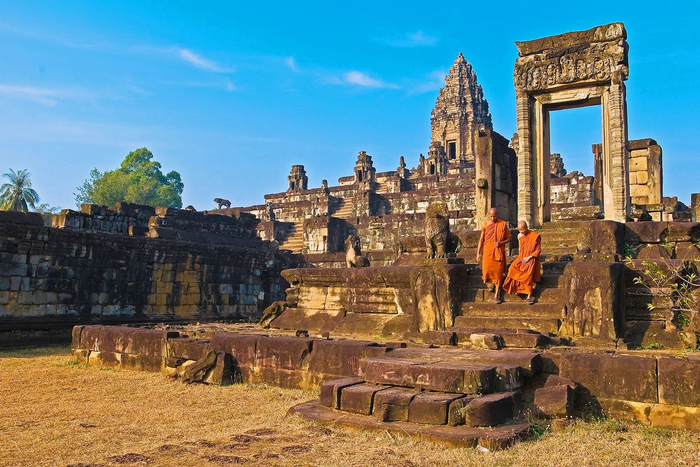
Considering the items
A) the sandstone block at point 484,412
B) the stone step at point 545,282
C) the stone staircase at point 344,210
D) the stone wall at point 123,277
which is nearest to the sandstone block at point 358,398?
the sandstone block at point 484,412

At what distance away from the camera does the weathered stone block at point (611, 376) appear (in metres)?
4.82

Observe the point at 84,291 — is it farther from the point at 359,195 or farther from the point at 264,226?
the point at 359,195

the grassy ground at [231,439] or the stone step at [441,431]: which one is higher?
the stone step at [441,431]

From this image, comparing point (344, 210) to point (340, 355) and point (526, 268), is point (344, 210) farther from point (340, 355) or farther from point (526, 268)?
point (340, 355)

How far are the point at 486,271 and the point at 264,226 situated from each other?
22341 mm

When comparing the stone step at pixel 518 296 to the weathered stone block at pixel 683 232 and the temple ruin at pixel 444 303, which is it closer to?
the temple ruin at pixel 444 303

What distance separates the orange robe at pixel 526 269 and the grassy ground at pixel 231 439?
2726 mm

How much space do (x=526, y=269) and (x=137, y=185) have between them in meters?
47.0

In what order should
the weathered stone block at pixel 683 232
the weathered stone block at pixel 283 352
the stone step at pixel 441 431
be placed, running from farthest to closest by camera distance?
the weathered stone block at pixel 683 232, the weathered stone block at pixel 283 352, the stone step at pixel 441 431

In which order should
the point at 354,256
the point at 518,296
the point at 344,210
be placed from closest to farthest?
the point at 518,296
the point at 354,256
the point at 344,210

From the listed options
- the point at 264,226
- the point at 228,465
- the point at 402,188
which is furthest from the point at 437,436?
the point at 402,188

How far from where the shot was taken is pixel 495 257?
25.2ft

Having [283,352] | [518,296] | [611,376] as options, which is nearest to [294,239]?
[518,296]

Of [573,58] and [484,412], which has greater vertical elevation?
[573,58]
